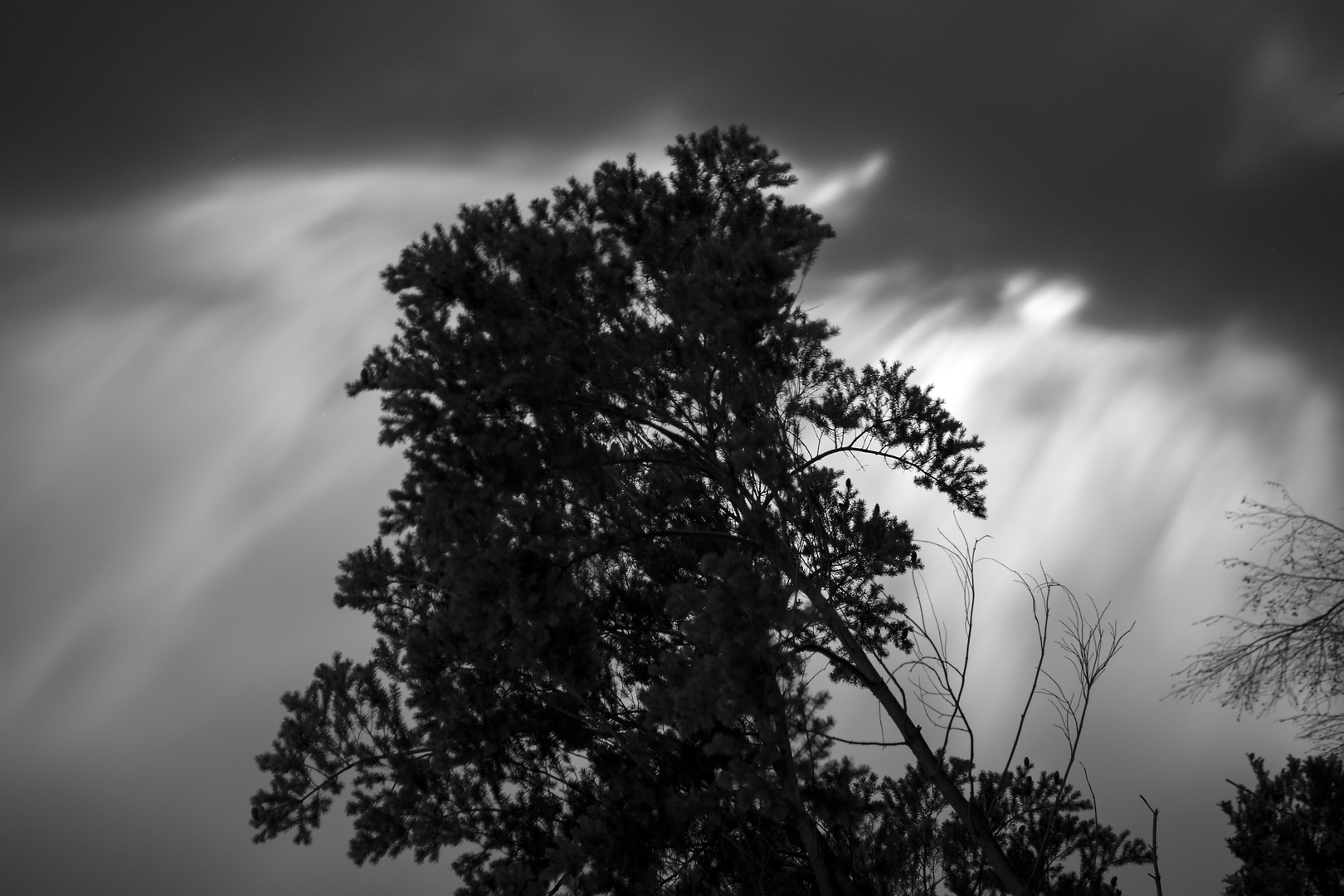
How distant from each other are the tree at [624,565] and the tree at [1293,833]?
2777 millimetres

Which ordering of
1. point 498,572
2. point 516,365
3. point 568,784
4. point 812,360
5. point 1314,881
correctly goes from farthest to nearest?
point 1314,881 → point 568,784 → point 812,360 → point 516,365 → point 498,572

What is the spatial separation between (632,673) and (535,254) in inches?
173

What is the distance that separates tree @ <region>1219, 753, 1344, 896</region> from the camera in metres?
9.66

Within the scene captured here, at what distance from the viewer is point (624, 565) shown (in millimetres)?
10039

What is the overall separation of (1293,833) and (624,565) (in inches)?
307

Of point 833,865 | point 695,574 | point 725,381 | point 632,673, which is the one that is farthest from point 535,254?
point 833,865

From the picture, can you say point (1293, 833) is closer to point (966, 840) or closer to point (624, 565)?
point (966, 840)

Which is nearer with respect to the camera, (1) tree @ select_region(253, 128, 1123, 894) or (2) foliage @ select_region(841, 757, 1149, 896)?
(1) tree @ select_region(253, 128, 1123, 894)

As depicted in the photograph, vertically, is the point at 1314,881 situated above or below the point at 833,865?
above

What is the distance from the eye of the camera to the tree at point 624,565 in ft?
22.4

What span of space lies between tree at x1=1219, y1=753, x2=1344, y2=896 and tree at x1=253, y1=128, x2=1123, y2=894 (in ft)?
9.11

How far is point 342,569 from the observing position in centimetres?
973

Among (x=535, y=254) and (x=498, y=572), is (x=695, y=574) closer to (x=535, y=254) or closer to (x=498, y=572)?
(x=498, y=572)

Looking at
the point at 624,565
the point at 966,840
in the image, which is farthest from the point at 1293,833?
the point at 624,565
